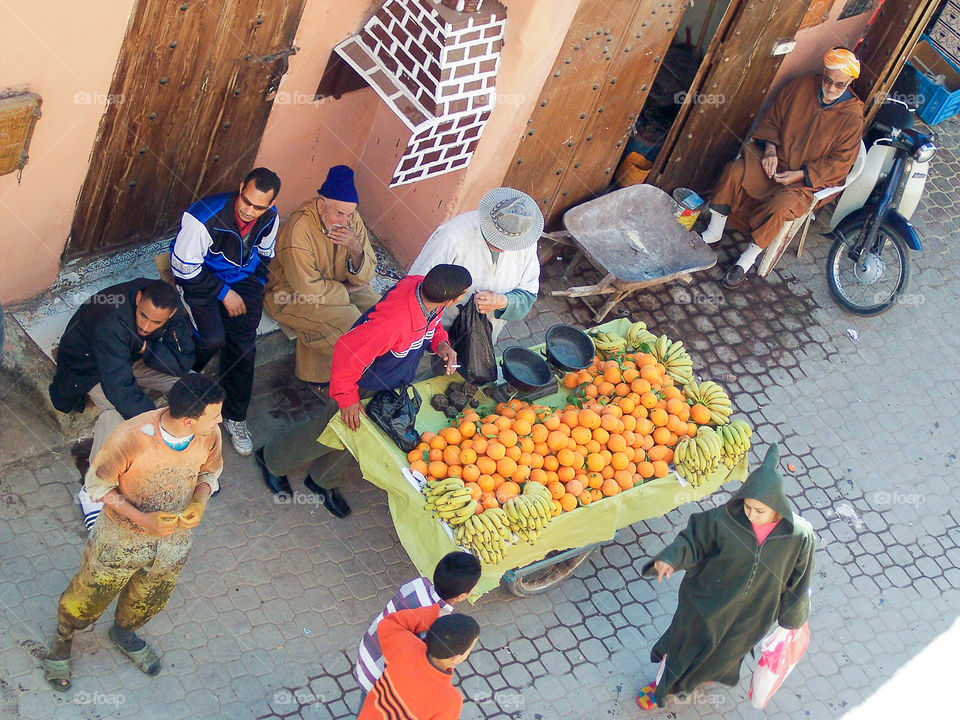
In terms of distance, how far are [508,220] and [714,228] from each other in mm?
3406

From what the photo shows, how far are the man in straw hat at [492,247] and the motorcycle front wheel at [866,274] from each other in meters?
3.84

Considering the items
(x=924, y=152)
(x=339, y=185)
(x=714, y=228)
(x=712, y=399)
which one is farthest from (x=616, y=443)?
(x=924, y=152)

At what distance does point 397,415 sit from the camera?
18.6 feet

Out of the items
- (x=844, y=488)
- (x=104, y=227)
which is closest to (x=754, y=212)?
(x=844, y=488)

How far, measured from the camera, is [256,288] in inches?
243

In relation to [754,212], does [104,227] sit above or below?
below

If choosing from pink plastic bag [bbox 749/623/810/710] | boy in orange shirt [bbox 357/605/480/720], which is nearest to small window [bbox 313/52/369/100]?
boy in orange shirt [bbox 357/605/480/720]

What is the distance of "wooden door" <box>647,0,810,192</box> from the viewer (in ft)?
26.7

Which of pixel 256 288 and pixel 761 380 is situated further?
pixel 761 380

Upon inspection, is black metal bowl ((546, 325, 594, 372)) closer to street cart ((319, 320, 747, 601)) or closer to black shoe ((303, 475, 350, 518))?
street cart ((319, 320, 747, 601))

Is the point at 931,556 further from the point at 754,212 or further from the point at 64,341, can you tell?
the point at 64,341

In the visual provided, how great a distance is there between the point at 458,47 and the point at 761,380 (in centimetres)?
376

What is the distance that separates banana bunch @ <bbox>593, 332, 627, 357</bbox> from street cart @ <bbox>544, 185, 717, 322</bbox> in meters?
1.37

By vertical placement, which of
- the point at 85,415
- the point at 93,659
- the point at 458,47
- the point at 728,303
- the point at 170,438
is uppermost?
the point at 458,47
